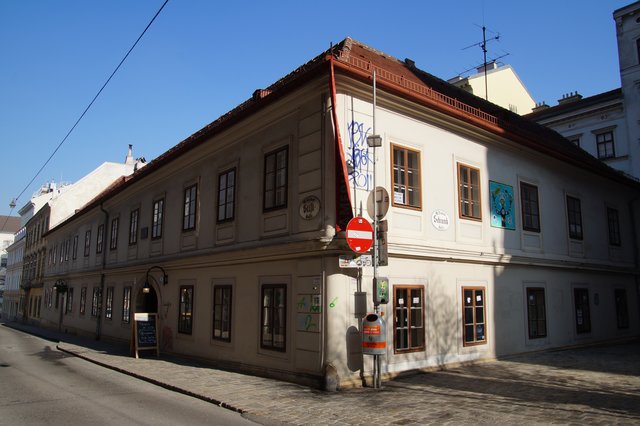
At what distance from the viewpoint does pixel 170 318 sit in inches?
643

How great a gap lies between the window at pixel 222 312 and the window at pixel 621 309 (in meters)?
15.3

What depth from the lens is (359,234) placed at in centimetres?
959

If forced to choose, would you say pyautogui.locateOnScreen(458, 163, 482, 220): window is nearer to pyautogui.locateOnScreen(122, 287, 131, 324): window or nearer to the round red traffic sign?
the round red traffic sign

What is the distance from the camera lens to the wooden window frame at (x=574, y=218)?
1752 cm

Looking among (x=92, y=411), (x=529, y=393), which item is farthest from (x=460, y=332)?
(x=92, y=411)

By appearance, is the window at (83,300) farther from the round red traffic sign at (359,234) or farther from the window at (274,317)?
the round red traffic sign at (359,234)

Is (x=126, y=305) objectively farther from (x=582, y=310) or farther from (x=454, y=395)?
(x=582, y=310)

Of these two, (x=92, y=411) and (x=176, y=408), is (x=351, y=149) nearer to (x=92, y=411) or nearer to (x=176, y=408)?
(x=176, y=408)

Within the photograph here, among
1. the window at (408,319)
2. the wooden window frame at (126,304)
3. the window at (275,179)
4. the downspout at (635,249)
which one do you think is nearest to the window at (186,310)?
the window at (275,179)

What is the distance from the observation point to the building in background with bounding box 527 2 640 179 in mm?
26312

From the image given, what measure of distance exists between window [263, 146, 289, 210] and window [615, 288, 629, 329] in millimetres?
15180

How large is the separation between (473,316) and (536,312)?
3505mm

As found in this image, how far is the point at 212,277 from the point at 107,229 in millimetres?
13121

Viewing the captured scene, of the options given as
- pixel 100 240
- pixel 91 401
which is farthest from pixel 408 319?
pixel 100 240
